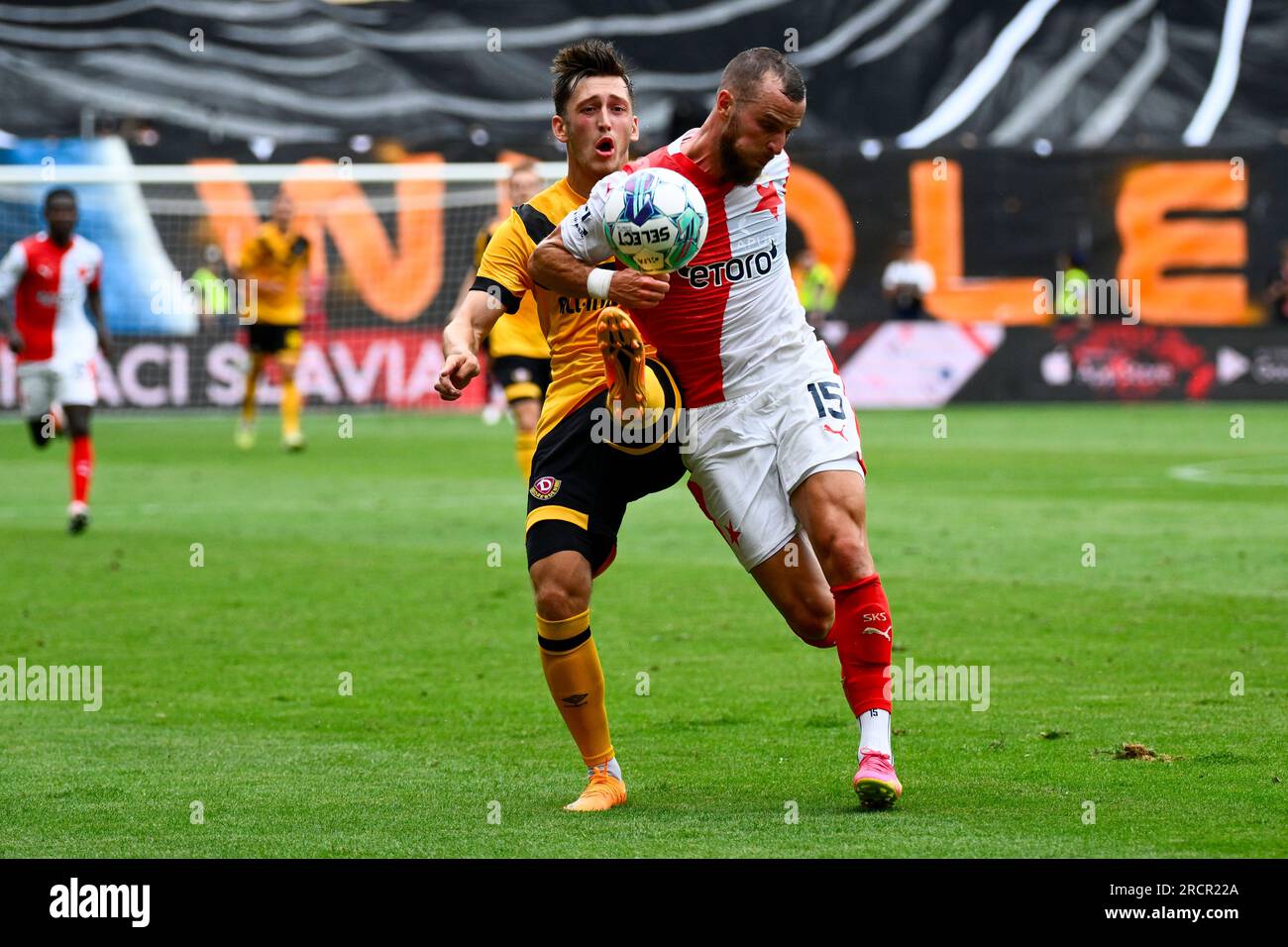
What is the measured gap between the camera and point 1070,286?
1271 inches

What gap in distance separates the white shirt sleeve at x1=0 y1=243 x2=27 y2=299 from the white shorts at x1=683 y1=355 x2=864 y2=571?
10.6 meters

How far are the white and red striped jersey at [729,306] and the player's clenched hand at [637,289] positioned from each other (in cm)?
42

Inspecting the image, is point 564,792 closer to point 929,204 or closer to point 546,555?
point 546,555

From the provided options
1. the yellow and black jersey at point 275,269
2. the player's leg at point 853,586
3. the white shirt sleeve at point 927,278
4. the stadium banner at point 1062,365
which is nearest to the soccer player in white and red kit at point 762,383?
the player's leg at point 853,586

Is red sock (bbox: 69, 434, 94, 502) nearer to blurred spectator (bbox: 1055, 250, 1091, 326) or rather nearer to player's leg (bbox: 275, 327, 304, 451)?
player's leg (bbox: 275, 327, 304, 451)

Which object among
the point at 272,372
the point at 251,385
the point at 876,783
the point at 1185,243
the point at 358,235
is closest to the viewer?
the point at 876,783

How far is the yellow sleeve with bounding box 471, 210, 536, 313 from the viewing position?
6543 mm

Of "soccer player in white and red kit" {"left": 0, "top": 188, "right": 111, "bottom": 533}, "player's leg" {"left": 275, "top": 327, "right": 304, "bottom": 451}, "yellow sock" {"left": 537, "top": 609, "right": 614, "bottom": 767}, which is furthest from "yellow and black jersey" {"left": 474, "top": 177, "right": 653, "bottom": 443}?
"player's leg" {"left": 275, "top": 327, "right": 304, "bottom": 451}

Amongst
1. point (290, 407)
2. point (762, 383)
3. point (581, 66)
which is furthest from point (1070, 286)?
point (762, 383)

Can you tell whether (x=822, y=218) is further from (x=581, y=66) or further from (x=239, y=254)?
(x=581, y=66)

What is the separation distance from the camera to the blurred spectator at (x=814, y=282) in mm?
31562

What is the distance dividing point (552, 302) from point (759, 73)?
1059mm

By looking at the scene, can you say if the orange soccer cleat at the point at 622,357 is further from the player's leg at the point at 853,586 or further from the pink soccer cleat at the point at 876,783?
the pink soccer cleat at the point at 876,783
